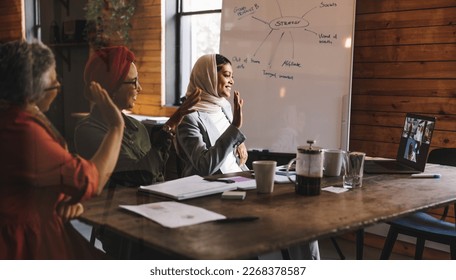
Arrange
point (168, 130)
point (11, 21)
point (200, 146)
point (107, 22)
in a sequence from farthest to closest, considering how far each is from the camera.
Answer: point (200, 146) → point (168, 130) → point (107, 22) → point (11, 21)

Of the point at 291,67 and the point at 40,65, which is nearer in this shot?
the point at 40,65

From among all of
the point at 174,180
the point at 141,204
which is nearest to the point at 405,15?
the point at 174,180

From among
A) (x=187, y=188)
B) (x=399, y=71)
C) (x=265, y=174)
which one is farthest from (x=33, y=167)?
(x=399, y=71)

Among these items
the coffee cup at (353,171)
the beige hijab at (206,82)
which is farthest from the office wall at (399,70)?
the coffee cup at (353,171)

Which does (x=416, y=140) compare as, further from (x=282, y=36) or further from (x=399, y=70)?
(x=282, y=36)

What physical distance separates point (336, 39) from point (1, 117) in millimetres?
2264

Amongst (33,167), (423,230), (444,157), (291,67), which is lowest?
(423,230)

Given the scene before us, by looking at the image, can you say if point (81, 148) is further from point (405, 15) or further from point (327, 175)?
point (405, 15)

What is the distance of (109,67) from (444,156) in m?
1.89

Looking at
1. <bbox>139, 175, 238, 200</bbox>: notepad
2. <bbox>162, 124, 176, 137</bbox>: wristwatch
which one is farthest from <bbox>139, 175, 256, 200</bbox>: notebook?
<bbox>162, 124, 176, 137</bbox>: wristwatch

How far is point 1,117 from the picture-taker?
934 mm

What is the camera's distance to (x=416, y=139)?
1.99 meters

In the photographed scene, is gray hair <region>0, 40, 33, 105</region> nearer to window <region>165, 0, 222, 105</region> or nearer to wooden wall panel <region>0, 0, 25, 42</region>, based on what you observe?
wooden wall panel <region>0, 0, 25, 42</region>

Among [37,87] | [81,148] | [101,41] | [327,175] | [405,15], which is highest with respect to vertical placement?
[405,15]
